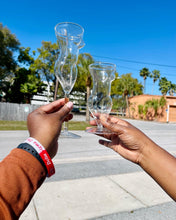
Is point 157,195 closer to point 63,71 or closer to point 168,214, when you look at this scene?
point 168,214

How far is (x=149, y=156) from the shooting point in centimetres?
151

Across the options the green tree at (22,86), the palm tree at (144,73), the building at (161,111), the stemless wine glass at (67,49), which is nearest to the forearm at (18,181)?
the stemless wine glass at (67,49)

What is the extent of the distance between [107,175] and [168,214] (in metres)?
1.45

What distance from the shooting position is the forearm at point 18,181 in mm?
792

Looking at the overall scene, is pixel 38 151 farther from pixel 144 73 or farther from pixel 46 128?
pixel 144 73

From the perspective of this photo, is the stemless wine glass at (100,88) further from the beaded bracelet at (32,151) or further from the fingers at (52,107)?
the beaded bracelet at (32,151)

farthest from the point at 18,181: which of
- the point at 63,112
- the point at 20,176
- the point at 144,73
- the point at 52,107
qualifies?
the point at 144,73

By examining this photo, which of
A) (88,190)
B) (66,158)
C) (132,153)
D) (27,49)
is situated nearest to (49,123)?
(132,153)

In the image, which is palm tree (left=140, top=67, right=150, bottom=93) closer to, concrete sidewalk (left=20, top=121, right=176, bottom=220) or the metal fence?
the metal fence

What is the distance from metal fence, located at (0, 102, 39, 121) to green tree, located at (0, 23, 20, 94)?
28.0 ft

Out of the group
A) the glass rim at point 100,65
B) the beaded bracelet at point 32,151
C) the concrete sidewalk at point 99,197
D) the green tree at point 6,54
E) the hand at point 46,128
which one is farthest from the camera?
the green tree at point 6,54

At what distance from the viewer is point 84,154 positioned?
5332mm

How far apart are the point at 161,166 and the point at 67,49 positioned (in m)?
1.59

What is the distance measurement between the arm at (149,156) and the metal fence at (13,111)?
17.3 metres
